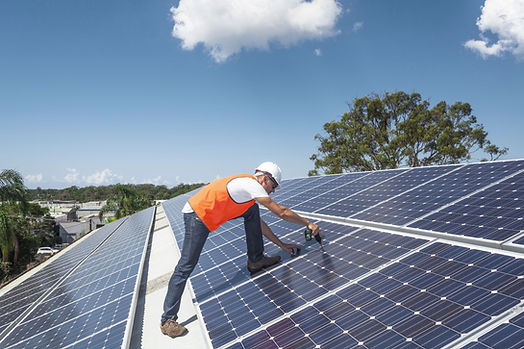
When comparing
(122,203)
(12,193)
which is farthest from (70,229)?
(12,193)

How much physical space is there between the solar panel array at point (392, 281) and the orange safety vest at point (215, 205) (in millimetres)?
1364

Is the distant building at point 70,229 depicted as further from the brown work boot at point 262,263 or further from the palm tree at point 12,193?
the brown work boot at point 262,263

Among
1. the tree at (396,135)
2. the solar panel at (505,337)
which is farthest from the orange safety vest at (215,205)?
the tree at (396,135)

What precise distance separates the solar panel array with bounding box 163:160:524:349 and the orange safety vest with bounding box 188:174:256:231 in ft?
4.48

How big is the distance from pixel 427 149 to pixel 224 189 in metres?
41.0

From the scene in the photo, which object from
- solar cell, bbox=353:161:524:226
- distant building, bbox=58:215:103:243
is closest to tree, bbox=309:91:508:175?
solar cell, bbox=353:161:524:226

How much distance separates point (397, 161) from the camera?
40219 millimetres

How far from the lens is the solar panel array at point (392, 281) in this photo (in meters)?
2.97

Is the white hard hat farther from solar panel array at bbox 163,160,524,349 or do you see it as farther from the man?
solar panel array at bbox 163,160,524,349

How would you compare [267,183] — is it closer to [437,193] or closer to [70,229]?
[437,193]

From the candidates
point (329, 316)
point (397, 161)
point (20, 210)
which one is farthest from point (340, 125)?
point (20, 210)

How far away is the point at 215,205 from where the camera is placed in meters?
4.77

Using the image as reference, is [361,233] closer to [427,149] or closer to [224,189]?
[224,189]

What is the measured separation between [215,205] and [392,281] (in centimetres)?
275
